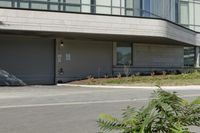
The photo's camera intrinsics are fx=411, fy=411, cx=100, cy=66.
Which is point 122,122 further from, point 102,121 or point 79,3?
point 79,3

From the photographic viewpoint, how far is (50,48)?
32.2 meters

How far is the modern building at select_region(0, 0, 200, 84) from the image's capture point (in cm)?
2792

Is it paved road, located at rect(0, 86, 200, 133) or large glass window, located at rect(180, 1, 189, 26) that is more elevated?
large glass window, located at rect(180, 1, 189, 26)

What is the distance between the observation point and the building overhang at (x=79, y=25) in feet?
87.9

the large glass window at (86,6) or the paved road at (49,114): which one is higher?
the large glass window at (86,6)

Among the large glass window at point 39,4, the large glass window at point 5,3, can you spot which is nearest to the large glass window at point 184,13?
the large glass window at point 39,4

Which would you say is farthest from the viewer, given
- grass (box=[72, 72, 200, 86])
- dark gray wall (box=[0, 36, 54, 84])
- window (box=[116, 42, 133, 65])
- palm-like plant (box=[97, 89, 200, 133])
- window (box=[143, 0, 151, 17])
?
window (box=[116, 42, 133, 65])

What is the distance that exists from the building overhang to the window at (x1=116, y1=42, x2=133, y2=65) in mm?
3739

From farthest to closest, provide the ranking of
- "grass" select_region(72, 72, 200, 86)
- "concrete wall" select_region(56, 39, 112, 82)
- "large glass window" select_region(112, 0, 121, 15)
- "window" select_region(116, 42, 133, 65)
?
"window" select_region(116, 42, 133, 65) < "concrete wall" select_region(56, 39, 112, 82) < "large glass window" select_region(112, 0, 121, 15) < "grass" select_region(72, 72, 200, 86)

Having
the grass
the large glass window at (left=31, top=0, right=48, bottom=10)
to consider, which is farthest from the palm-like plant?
the large glass window at (left=31, top=0, right=48, bottom=10)

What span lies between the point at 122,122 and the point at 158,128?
0.20m

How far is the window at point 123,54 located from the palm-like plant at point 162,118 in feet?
111

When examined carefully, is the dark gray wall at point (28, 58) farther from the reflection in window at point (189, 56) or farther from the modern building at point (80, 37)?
the reflection in window at point (189, 56)

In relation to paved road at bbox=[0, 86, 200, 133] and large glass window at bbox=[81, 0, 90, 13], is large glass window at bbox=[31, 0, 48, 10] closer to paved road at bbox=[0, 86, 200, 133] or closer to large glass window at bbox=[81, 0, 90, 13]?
large glass window at bbox=[81, 0, 90, 13]
